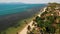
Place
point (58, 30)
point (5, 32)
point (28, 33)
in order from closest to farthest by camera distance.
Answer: point (58, 30), point (28, 33), point (5, 32)

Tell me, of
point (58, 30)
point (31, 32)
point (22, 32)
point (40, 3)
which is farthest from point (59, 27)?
point (40, 3)

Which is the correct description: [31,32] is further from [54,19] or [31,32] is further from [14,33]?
[54,19]

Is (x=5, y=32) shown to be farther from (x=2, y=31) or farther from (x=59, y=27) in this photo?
(x=59, y=27)

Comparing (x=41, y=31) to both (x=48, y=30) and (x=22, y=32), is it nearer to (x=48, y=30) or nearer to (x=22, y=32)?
(x=48, y=30)

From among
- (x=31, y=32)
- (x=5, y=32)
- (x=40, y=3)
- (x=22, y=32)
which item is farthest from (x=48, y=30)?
(x=40, y=3)

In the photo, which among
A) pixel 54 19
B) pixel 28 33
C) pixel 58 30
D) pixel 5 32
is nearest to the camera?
pixel 58 30

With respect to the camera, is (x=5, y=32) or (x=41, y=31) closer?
(x=41, y=31)

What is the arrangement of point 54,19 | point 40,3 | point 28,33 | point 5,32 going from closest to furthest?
point 28,33
point 5,32
point 54,19
point 40,3

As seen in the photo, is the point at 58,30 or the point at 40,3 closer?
the point at 58,30

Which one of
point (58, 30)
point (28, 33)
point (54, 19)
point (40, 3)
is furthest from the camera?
point (40, 3)
